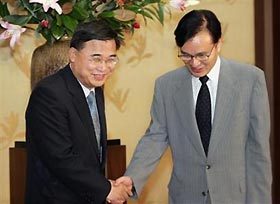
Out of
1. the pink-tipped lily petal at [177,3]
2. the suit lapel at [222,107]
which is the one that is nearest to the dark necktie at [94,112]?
the suit lapel at [222,107]

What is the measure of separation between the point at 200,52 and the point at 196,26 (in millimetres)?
106

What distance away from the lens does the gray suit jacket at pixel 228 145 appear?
7.23 feet

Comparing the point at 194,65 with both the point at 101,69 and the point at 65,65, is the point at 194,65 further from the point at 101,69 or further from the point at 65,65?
the point at 65,65

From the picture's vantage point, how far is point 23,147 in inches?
105

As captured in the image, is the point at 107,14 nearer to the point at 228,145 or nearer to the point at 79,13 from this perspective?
the point at 79,13

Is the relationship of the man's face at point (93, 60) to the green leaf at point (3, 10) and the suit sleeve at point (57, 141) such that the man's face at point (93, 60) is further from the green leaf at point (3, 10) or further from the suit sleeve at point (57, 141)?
the green leaf at point (3, 10)

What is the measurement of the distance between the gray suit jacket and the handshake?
20 centimetres

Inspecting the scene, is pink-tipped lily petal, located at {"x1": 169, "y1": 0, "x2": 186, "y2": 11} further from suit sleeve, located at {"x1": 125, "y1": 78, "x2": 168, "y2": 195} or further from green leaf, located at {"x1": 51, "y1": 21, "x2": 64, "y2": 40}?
green leaf, located at {"x1": 51, "y1": 21, "x2": 64, "y2": 40}

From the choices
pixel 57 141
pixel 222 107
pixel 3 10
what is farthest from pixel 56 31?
pixel 222 107

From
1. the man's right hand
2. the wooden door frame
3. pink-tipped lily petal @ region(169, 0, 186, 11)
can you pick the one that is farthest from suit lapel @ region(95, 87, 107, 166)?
the wooden door frame

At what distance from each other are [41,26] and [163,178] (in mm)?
1489

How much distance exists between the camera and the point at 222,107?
7.27ft

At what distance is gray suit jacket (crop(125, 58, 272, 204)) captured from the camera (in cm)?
221
